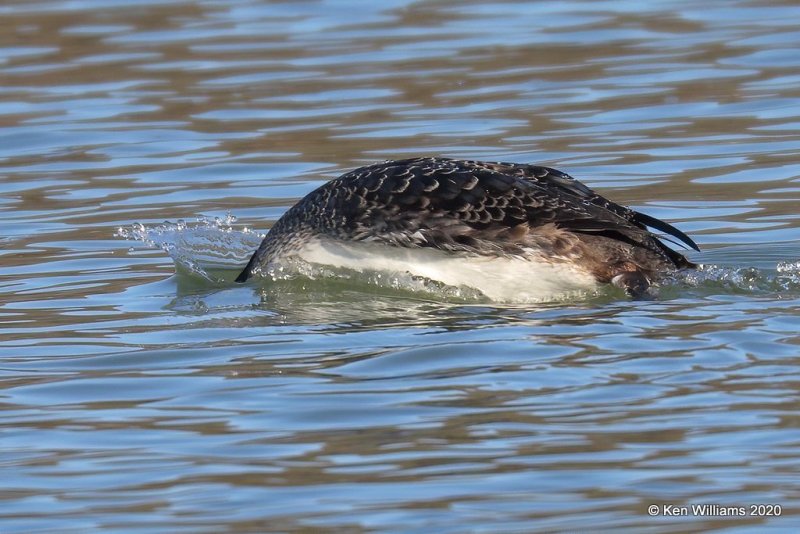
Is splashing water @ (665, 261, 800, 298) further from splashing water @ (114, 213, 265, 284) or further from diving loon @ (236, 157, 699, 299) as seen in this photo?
splashing water @ (114, 213, 265, 284)

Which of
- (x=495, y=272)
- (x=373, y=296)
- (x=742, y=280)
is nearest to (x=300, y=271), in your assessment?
(x=373, y=296)

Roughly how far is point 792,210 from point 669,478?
18.5 feet

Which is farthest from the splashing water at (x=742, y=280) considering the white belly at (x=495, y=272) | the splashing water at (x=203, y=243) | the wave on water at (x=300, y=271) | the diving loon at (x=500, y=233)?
the splashing water at (x=203, y=243)

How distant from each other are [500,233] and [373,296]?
2.90ft

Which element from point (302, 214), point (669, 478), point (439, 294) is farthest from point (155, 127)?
point (669, 478)

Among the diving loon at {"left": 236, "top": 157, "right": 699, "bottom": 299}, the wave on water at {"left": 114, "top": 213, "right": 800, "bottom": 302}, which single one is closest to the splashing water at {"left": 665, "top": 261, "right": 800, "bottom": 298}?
the wave on water at {"left": 114, "top": 213, "right": 800, "bottom": 302}

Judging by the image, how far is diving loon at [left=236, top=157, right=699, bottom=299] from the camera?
29.0 ft

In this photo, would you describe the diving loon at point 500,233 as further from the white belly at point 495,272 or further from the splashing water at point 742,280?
the splashing water at point 742,280

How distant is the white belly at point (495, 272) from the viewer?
884 centimetres

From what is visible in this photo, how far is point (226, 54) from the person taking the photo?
1731 centimetres

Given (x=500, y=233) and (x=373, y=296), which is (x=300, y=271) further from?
(x=500, y=233)

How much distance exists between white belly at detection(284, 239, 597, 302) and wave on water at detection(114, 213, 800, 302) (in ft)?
0.20

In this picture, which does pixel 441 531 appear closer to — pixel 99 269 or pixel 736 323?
pixel 736 323

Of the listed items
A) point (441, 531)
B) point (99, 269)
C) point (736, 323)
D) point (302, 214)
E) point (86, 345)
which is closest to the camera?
point (441, 531)
